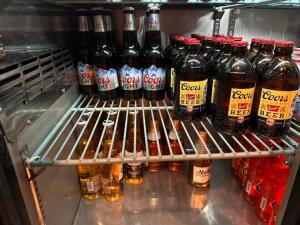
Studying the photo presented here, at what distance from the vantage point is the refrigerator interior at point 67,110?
54cm

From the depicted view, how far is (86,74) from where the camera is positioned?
3.10 ft

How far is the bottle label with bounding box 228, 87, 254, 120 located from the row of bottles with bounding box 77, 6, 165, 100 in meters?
0.33

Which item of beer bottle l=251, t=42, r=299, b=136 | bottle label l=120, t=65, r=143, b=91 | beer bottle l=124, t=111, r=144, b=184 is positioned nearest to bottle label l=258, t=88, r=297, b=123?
beer bottle l=251, t=42, r=299, b=136

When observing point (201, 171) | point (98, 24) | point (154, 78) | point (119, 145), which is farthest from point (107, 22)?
point (201, 171)

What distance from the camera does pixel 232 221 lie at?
93cm

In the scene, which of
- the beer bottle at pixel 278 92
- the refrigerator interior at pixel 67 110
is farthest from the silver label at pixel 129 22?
the beer bottle at pixel 278 92

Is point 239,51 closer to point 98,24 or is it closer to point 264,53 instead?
point 264,53

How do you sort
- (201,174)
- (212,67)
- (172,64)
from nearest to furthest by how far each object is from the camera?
(212,67), (172,64), (201,174)

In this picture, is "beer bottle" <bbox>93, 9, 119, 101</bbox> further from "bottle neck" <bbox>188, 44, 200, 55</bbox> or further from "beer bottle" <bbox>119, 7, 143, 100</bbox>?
"bottle neck" <bbox>188, 44, 200, 55</bbox>

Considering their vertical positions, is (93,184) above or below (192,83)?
below

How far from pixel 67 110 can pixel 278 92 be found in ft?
2.30

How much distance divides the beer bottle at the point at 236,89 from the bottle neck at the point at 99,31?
1.59 ft

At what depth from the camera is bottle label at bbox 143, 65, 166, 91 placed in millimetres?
899

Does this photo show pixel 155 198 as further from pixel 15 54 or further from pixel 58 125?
pixel 15 54
